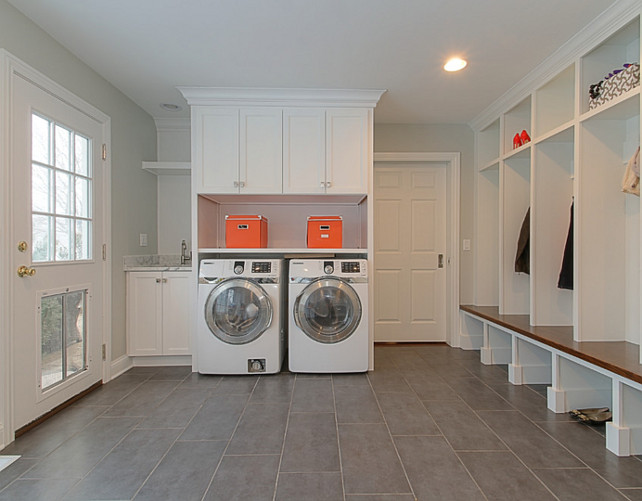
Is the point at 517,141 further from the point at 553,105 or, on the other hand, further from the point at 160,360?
the point at 160,360

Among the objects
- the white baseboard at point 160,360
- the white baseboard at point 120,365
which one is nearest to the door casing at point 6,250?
the white baseboard at point 120,365

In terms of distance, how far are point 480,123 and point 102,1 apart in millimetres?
3258

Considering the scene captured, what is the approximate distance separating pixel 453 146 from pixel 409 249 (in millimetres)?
1179

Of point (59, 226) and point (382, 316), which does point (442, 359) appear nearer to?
point (382, 316)

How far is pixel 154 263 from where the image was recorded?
365 centimetres

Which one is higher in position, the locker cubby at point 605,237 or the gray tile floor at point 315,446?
the locker cubby at point 605,237

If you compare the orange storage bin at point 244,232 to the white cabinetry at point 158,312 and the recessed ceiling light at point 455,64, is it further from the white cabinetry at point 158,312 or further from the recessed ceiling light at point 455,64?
the recessed ceiling light at point 455,64

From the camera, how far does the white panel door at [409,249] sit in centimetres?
398

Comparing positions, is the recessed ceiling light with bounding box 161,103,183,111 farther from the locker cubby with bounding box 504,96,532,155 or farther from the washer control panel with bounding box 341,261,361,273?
the locker cubby with bounding box 504,96,532,155

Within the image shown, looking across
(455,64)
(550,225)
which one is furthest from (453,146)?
(550,225)

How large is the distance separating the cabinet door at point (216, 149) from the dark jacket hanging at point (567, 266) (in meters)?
2.58

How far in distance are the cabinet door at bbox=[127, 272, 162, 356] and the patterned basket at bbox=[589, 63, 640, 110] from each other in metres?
3.43

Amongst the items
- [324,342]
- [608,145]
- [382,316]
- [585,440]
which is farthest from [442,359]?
[608,145]

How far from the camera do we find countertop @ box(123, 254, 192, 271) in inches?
125
